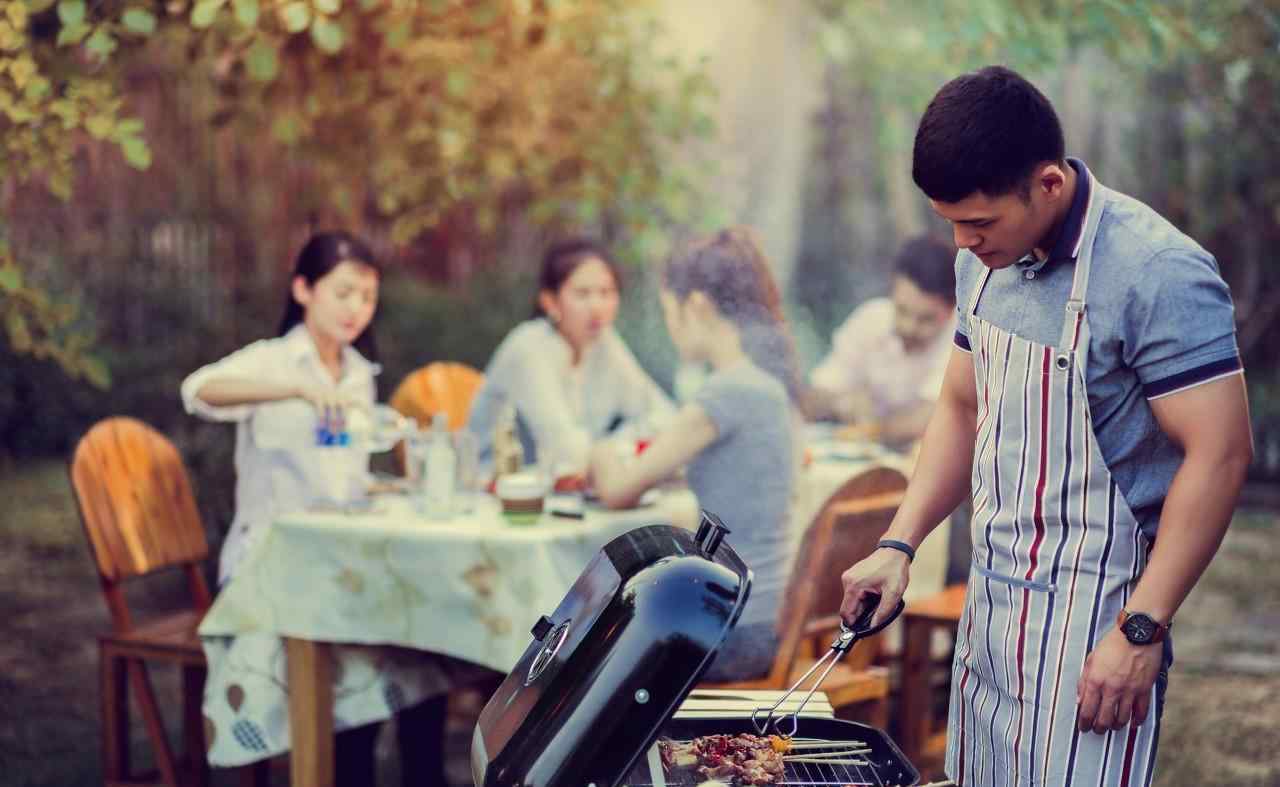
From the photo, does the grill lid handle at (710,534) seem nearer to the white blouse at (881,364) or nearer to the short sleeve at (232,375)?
the short sleeve at (232,375)

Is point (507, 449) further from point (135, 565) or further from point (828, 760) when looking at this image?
point (828, 760)

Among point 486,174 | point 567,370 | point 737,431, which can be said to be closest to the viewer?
point 737,431

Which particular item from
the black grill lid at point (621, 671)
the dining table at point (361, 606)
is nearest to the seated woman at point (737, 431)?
the dining table at point (361, 606)

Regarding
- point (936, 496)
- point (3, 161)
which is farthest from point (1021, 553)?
point (3, 161)

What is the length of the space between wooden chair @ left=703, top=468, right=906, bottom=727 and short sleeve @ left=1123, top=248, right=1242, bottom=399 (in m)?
1.53

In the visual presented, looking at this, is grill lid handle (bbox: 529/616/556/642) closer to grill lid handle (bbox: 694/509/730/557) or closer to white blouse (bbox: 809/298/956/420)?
grill lid handle (bbox: 694/509/730/557)

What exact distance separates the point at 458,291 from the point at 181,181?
1841mm

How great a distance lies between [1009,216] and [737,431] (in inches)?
65.5

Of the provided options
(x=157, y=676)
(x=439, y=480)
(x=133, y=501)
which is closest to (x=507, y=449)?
(x=439, y=480)

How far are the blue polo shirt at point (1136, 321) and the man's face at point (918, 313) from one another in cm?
299

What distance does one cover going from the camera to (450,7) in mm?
5402

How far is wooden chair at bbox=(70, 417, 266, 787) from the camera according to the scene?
12.5ft

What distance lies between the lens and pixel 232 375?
3.85 meters

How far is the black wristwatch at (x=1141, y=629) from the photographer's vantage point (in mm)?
1779
